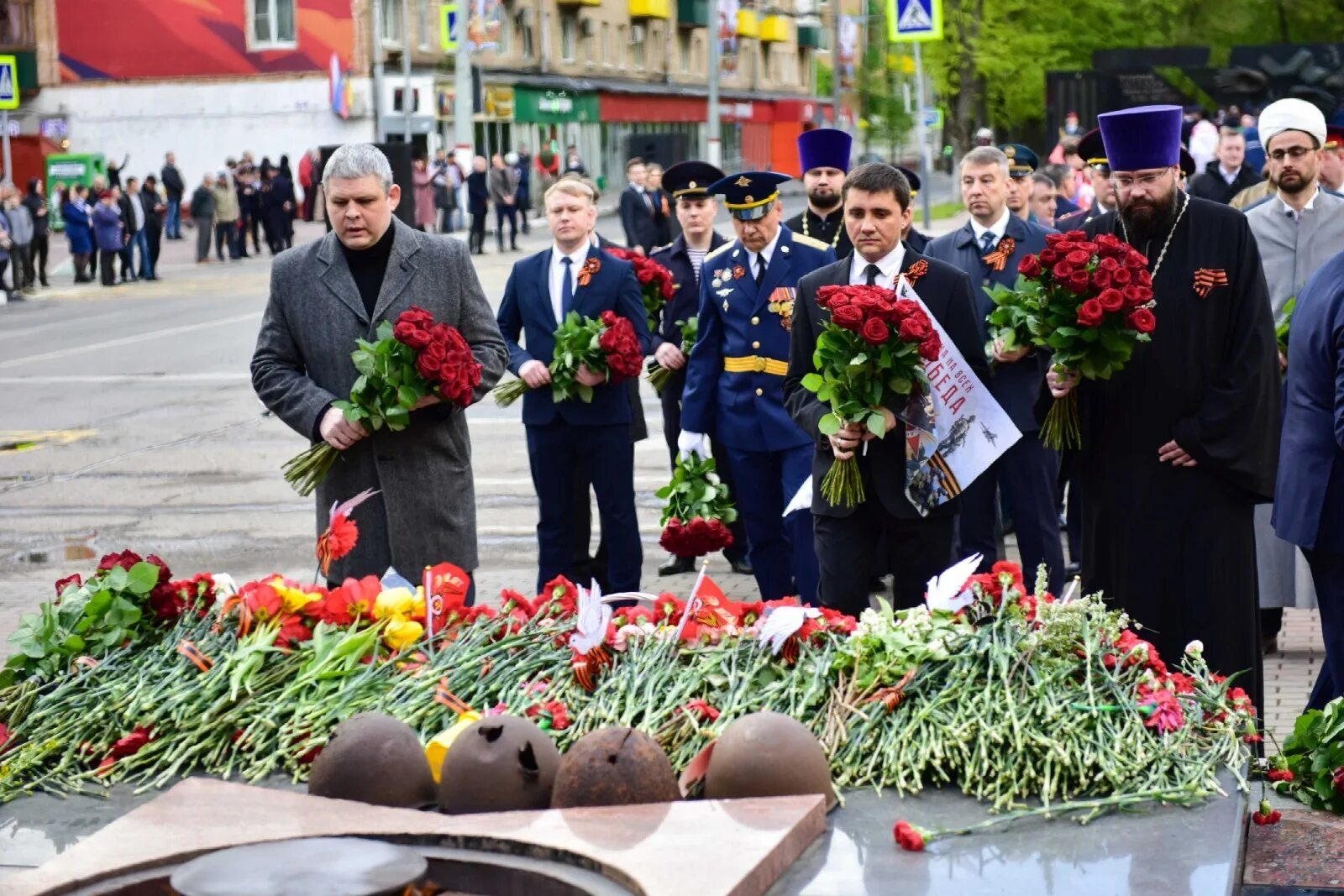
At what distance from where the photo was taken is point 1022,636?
516cm

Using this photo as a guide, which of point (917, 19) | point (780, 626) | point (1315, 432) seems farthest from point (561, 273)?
point (917, 19)

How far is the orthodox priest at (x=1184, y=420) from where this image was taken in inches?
249

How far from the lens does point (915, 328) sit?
628 cm

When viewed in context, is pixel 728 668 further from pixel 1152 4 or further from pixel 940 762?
pixel 1152 4

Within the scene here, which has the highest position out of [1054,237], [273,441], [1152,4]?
[1152,4]

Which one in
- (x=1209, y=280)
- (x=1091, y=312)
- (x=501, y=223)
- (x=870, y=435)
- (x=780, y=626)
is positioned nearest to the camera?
(x=780, y=626)

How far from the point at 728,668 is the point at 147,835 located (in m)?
1.66

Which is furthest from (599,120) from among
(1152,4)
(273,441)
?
(273,441)

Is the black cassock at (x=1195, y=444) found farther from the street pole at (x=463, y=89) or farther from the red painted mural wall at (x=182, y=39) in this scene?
the red painted mural wall at (x=182, y=39)

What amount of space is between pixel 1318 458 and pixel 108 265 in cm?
3147

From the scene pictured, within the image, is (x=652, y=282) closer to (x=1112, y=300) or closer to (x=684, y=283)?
(x=684, y=283)

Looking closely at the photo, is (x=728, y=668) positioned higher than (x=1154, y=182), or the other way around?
(x=1154, y=182)

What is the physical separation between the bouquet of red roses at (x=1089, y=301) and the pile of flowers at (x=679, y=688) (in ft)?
3.11

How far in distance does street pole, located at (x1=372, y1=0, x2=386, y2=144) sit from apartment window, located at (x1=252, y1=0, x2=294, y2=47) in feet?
7.80
